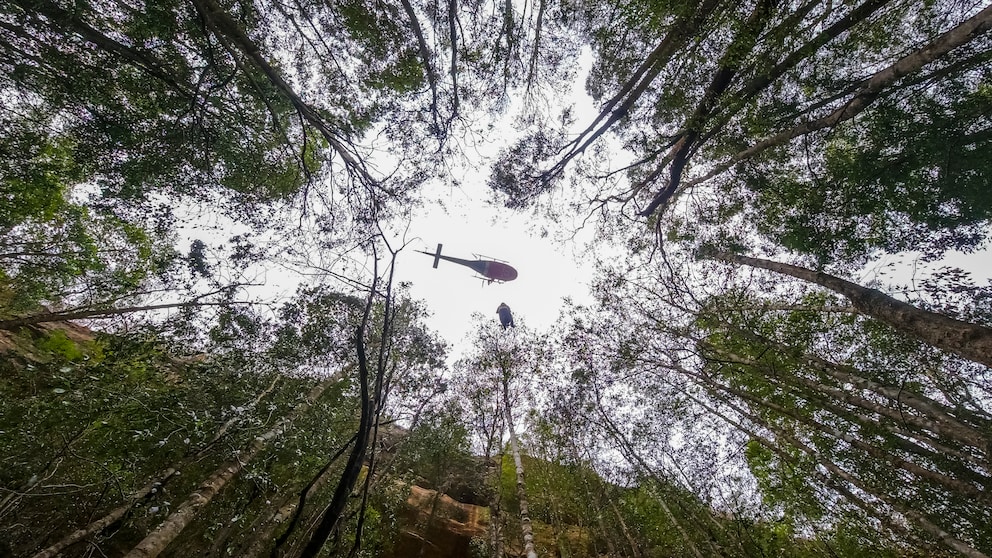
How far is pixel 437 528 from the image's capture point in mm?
13602

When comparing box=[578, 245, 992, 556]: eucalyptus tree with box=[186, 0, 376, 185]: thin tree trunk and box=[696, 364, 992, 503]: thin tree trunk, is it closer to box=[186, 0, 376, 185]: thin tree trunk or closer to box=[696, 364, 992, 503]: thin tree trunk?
box=[696, 364, 992, 503]: thin tree trunk

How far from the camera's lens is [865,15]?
4.98 meters

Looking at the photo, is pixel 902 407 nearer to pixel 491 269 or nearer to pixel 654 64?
pixel 654 64

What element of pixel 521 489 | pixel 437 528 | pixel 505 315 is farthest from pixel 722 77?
pixel 437 528

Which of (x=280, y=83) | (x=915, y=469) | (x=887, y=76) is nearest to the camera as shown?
(x=280, y=83)

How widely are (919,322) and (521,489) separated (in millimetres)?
7572

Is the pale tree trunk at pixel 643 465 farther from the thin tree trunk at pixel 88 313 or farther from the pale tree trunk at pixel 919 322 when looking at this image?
the thin tree trunk at pixel 88 313

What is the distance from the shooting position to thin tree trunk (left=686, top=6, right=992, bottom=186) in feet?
13.3

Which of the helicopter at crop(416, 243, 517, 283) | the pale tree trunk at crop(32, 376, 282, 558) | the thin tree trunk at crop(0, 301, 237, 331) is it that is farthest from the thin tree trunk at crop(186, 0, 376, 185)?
the helicopter at crop(416, 243, 517, 283)

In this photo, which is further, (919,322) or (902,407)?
(902,407)

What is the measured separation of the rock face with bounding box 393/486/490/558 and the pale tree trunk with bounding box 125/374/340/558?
7.23 m

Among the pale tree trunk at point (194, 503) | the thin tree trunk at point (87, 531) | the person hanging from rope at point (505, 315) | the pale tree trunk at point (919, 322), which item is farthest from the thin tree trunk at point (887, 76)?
the thin tree trunk at point (87, 531)

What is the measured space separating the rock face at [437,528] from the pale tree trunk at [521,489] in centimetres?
423

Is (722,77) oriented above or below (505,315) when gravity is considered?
above
